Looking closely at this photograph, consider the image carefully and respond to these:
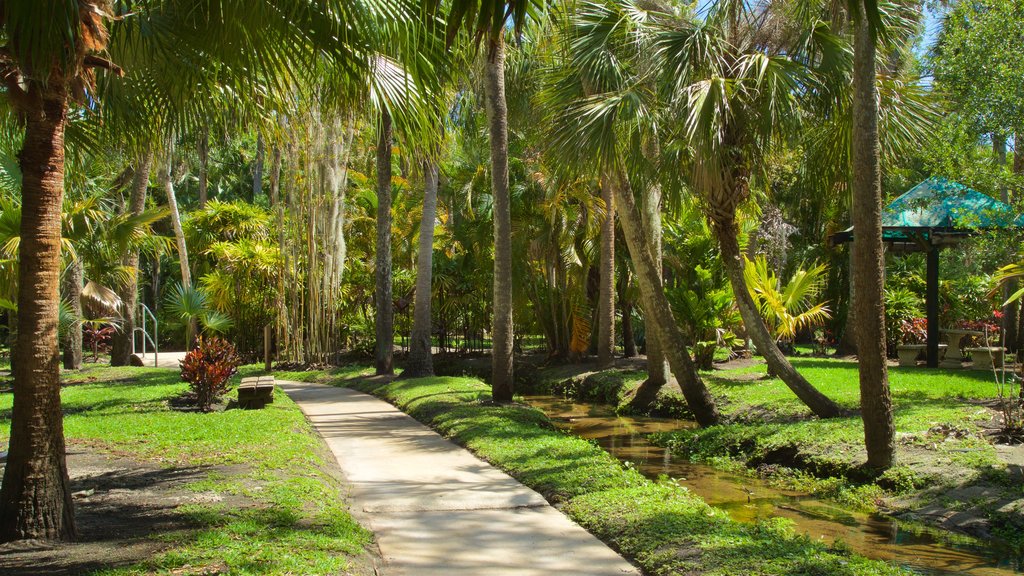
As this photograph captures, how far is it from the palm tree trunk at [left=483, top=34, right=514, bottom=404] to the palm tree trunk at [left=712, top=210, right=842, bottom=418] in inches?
140

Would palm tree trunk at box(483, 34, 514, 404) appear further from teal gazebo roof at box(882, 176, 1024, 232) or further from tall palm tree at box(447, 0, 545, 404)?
teal gazebo roof at box(882, 176, 1024, 232)

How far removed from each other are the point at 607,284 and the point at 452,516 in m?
11.8

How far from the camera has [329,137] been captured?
20.4 m

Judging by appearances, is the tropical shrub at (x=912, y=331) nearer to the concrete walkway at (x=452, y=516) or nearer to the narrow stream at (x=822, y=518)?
the narrow stream at (x=822, y=518)

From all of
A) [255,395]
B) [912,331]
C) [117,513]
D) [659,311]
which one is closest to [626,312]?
[912,331]

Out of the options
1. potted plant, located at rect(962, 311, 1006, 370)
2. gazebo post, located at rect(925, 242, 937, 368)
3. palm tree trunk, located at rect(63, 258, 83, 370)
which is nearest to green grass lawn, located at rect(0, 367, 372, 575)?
palm tree trunk, located at rect(63, 258, 83, 370)

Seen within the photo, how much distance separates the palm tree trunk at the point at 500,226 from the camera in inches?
535

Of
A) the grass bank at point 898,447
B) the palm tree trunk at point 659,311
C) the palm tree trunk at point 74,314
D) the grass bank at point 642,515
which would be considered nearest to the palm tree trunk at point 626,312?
the grass bank at point 898,447

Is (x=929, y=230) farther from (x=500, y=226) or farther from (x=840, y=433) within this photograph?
(x=500, y=226)

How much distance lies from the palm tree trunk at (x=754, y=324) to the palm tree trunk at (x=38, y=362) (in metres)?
8.98

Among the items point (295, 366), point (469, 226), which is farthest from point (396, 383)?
point (469, 226)

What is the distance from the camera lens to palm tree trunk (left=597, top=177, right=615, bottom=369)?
58.9 ft

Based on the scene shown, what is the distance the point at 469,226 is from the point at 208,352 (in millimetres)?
11415

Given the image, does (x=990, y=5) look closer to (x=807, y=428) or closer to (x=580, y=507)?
(x=807, y=428)
